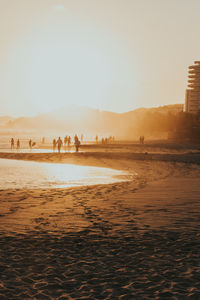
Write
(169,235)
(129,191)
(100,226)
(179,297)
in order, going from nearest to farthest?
(179,297) < (169,235) < (100,226) < (129,191)

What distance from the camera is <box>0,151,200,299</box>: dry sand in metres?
5.35

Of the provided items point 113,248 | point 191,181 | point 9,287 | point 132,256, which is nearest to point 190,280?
point 132,256

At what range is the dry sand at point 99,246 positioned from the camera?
5348 mm

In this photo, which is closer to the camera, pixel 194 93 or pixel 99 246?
pixel 99 246

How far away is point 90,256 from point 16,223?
2.97m

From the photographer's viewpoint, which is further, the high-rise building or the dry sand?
the high-rise building

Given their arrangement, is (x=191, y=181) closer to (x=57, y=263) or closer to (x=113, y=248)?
(x=113, y=248)

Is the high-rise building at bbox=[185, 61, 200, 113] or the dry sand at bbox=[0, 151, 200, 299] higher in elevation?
the high-rise building at bbox=[185, 61, 200, 113]

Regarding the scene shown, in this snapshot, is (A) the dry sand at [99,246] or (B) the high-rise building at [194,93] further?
(B) the high-rise building at [194,93]

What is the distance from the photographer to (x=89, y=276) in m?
5.77

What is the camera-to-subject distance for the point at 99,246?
7.28m

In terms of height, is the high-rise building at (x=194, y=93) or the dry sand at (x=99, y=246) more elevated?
the high-rise building at (x=194, y=93)

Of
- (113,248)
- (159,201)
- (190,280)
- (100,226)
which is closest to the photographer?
(190,280)

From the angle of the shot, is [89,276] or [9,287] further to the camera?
[89,276]
